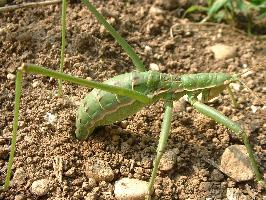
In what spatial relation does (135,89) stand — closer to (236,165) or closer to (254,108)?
(236,165)

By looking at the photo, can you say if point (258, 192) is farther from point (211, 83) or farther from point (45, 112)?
point (45, 112)

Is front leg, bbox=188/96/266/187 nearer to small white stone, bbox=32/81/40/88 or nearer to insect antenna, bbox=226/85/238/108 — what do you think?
insect antenna, bbox=226/85/238/108

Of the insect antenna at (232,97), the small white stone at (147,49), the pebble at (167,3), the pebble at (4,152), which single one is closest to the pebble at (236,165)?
the insect antenna at (232,97)

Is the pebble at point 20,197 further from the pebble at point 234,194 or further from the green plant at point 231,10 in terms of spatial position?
the green plant at point 231,10

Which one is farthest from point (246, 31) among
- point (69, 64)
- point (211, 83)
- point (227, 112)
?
Answer: point (69, 64)

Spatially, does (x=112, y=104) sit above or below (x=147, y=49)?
below

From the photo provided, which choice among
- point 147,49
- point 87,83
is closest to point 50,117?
point 87,83
